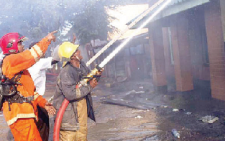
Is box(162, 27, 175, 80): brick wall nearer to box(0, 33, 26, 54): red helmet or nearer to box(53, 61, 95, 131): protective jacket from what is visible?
box(53, 61, 95, 131): protective jacket

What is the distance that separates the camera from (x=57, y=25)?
77.0 feet

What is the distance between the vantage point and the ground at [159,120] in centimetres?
545

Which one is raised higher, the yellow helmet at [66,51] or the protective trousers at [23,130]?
the yellow helmet at [66,51]

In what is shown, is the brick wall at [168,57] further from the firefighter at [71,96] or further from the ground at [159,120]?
the firefighter at [71,96]

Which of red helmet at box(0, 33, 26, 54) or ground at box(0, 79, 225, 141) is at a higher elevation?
red helmet at box(0, 33, 26, 54)

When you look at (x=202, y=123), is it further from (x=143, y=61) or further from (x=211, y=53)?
(x=143, y=61)

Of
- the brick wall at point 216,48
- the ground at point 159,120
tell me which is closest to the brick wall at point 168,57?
the ground at point 159,120

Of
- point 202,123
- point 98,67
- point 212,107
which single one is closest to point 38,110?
point 98,67

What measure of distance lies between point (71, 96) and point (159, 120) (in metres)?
4.17

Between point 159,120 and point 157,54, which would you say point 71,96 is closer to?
point 159,120

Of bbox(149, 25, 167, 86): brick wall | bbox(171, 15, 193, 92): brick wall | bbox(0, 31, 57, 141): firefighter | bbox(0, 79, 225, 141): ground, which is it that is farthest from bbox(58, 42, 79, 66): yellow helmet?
bbox(149, 25, 167, 86): brick wall

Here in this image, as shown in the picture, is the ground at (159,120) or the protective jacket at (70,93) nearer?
the protective jacket at (70,93)

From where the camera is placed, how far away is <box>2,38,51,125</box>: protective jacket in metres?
3.10

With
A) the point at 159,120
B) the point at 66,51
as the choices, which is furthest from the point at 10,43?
the point at 159,120
